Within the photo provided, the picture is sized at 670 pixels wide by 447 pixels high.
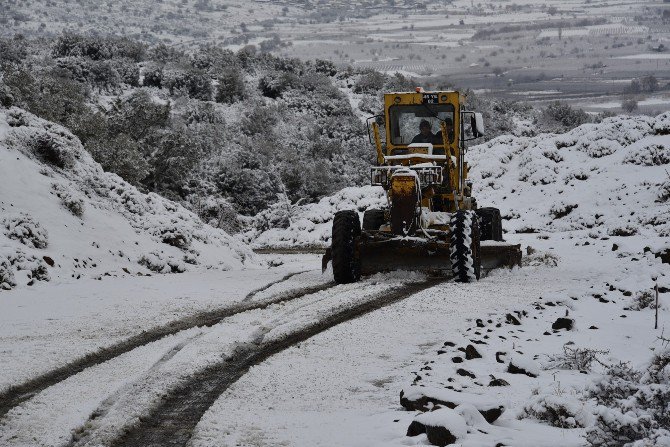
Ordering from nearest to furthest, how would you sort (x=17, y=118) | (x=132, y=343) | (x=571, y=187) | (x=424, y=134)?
1. (x=132, y=343)
2. (x=424, y=134)
3. (x=17, y=118)
4. (x=571, y=187)

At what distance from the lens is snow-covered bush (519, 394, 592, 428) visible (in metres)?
5.13

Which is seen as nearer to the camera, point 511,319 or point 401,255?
point 511,319

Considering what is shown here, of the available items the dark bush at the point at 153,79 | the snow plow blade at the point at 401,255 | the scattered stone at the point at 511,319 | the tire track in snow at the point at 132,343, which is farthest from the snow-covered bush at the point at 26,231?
the dark bush at the point at 153,79

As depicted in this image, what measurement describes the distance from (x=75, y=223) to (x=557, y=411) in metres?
10.9

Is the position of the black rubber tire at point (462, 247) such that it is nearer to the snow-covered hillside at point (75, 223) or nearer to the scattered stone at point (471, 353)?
the snow-covered hillside at point (75, 223)

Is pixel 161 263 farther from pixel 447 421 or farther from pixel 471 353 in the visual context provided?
pixel 447 421

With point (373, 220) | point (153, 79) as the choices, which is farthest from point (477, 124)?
point (153, 79)

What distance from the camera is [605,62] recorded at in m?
30.0

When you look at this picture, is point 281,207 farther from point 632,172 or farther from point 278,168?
point 632,172

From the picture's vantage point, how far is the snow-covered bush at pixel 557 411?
5.13 meters

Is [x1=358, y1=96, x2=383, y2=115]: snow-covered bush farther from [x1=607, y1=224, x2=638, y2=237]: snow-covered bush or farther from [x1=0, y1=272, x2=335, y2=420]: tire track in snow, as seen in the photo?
[x1=0, y1=272, x2=335, y2=420]: tire track in snow

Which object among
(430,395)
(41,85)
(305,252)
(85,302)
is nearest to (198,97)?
(41,85)

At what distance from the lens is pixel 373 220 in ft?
50.6

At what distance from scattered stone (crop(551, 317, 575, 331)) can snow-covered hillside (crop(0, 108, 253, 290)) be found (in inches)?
286
